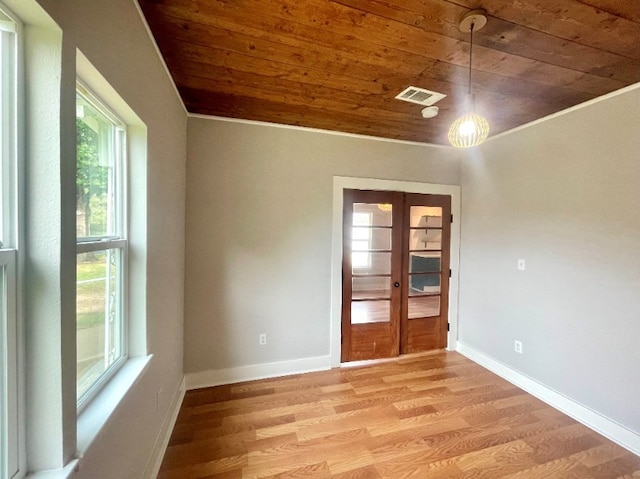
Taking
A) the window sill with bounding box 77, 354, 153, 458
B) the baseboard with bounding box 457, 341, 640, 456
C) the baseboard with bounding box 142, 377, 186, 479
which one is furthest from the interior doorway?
the window sill with bounding box 77, 354, 153, 458

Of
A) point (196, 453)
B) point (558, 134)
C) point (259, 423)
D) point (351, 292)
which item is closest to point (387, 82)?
point (558, 134)

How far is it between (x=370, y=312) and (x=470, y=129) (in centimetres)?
217

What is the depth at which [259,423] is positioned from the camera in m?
2.05

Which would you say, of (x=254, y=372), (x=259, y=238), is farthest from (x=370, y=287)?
Answer: (x=254, y=372)

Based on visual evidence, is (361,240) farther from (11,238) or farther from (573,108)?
(11,238)

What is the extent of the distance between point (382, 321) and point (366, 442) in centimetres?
135

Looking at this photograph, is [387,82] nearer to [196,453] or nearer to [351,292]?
[351,292]

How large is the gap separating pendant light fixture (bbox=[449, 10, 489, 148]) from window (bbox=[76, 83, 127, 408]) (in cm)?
178

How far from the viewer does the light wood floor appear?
1.67m

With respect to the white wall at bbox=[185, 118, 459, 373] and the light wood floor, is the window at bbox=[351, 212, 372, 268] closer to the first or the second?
the white wall at bbox=[185, 118, 459, 373]

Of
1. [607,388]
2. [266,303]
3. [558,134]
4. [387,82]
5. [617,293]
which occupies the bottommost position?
[607,388]

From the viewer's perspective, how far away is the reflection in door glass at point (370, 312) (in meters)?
3.00

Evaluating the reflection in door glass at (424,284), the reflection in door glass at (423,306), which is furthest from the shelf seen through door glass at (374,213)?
the reflection in door glass at (423,306)

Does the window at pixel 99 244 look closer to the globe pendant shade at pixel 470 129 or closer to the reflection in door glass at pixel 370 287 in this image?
the globe pendant shade at pixel 470 129
